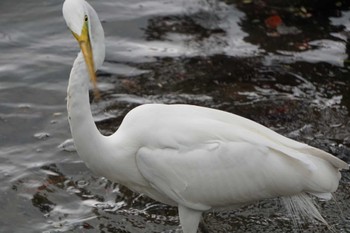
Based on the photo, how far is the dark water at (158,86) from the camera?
245 inches

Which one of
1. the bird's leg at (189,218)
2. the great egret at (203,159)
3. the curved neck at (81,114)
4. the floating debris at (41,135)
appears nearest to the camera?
the curved neck at (81,114)

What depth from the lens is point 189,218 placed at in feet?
17.7

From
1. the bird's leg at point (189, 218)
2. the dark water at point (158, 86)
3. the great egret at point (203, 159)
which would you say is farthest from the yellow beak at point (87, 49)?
the dark water at point (158, 86)

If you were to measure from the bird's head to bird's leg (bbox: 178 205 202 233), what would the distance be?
1.28 metres

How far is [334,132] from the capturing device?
23.9 ft

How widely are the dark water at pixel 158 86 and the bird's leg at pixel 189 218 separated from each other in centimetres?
65

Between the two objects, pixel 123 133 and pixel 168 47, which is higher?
pixel 123 133

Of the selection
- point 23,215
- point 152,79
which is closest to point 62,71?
point 152,79

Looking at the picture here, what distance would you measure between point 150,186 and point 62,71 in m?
3.37

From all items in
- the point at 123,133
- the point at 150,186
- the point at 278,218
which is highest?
the point at 123,133

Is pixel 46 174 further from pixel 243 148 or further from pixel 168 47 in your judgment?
Answer: pixel 168 47

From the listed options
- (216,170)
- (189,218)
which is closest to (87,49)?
(216,170)

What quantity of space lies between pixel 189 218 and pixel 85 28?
1.67 m

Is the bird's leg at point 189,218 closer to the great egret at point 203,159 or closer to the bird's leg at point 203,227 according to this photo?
the great egret at point 203,159
